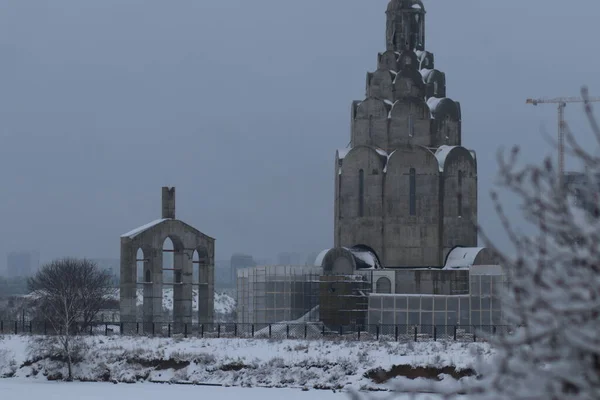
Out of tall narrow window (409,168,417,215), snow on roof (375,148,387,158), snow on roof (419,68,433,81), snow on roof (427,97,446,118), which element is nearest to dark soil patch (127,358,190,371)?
tall narrow window (409,168,417,215)

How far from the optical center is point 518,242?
718cm

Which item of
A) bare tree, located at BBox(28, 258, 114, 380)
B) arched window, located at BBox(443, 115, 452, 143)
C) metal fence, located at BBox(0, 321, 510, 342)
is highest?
arched window, located at BBox(443, 115, 452, 143)

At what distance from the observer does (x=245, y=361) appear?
45094 millimetres

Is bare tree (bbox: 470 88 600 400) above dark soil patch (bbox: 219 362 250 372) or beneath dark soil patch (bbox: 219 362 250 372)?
above

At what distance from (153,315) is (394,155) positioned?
17.0 meters

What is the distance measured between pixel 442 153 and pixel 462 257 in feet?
21.7

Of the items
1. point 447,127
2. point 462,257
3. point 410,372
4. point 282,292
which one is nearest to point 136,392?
point 410,372

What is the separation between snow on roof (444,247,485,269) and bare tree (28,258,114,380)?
20.5 m

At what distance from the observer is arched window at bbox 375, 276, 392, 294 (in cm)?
6431

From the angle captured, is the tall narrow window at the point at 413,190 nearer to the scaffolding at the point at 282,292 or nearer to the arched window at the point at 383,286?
the arched window at the point at 383,286

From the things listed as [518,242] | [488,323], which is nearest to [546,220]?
[518,242]

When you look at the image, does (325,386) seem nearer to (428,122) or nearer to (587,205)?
(428,122)

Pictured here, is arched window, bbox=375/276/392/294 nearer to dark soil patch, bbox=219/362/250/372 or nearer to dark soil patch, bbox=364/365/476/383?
dark soil patch, bbox=219/362/250/372

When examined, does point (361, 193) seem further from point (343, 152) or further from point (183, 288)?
point (183, 288)
